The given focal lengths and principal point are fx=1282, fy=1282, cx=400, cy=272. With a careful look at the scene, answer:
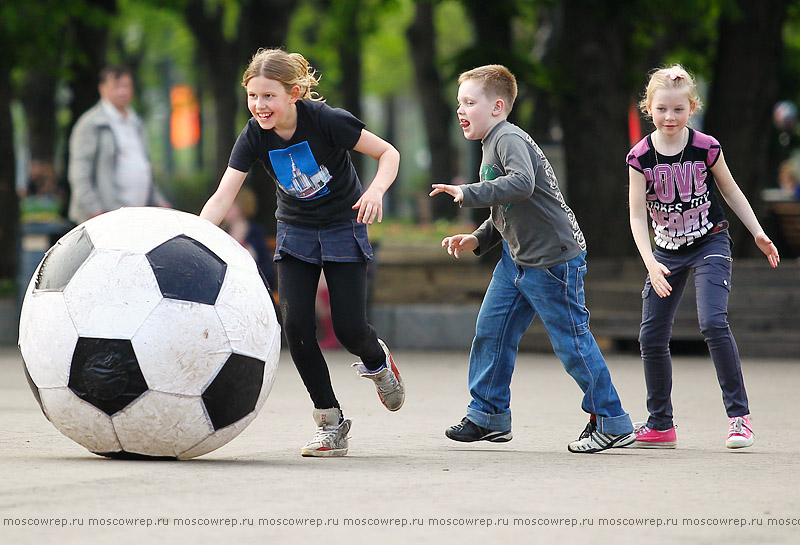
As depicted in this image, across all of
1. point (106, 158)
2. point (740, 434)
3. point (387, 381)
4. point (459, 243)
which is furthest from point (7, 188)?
point (740, 434)

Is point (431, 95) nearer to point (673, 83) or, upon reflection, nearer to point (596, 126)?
point (596, 126)

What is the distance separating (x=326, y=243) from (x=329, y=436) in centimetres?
88

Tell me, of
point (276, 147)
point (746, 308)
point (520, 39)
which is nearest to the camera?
point (276, 147)

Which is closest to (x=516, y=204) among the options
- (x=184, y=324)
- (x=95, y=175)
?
(x=184, y=324)

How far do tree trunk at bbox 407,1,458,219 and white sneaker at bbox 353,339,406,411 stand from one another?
19474 millimetres

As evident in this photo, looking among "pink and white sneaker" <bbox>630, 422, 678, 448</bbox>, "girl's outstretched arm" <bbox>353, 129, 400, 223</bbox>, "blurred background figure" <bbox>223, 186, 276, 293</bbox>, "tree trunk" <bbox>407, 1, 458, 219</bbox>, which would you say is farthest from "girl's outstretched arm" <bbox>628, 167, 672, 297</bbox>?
"tree trunk" <bbox>407, 1, 458, 219</bbox>

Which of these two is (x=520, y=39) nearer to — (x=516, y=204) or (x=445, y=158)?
(x=445, y=158)

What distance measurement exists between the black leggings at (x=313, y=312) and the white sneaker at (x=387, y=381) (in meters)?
0.21

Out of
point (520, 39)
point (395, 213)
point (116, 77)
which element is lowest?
point (395, 213)

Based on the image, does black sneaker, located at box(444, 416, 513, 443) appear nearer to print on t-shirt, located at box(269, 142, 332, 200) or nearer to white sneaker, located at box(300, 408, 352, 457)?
white sneaker, located at box(300, 408, 352, 457)

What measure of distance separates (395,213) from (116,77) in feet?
120

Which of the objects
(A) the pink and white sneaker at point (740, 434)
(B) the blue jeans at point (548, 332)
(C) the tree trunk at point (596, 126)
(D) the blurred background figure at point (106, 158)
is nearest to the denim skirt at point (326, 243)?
(B) the blue jeans at point (548, 332)

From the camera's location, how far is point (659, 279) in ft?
20.0

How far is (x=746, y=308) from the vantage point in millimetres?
11422
